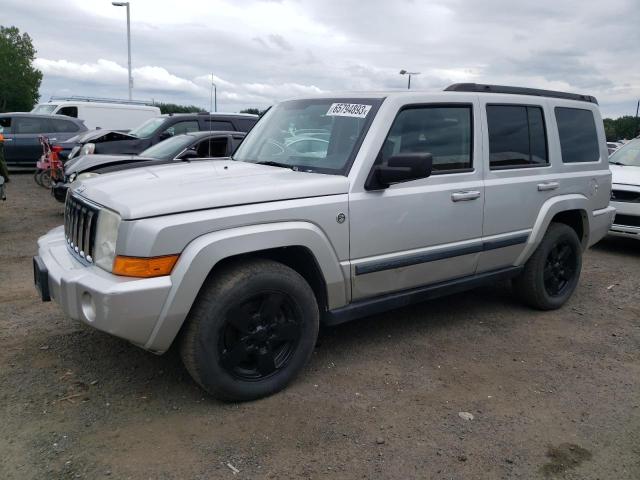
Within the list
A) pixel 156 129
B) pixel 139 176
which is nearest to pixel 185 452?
pixel 139 176

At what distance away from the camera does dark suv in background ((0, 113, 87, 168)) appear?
1432 cm

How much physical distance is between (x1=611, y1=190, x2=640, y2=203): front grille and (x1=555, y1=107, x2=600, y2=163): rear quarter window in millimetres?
2574

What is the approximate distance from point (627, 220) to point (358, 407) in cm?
574

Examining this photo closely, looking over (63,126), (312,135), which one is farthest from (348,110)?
(63,126)

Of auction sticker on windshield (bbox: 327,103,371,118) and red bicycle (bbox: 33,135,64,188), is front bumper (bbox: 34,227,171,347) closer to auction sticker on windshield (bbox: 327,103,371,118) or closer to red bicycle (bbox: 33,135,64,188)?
auction sticker on windshield (bbox: 327,103,371,118)

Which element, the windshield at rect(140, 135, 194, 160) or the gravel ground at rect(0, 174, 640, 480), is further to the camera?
the windshield at rect(140, 135, 194, 160)

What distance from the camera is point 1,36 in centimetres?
5619

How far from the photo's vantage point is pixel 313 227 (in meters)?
3.29

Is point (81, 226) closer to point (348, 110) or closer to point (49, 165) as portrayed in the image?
point (348, 110)

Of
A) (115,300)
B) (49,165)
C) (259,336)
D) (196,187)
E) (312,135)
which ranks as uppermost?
(312,135)

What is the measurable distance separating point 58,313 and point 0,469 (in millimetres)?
2010

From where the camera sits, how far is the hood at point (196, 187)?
2904mm

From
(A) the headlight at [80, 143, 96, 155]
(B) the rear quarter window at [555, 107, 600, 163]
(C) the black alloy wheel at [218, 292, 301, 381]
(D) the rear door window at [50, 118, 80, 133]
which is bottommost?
(C) the black alloy wheel at [218, 292, 301, 381]

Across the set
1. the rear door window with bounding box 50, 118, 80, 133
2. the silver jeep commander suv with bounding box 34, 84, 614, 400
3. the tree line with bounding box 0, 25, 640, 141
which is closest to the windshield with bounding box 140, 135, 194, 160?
the silver jeep commander suv with bounding box 34, 84, 614, 400
